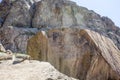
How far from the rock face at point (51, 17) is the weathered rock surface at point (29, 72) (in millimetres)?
54479

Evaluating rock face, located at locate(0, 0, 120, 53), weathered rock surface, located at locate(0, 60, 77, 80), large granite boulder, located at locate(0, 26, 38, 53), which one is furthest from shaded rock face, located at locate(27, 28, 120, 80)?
rock face, located at locate(0, 0, 120, 53)

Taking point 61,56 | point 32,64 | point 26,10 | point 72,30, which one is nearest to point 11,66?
point 32,64

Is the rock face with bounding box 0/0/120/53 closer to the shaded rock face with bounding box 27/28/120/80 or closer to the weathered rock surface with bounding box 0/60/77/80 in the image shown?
the shaded rock face with bounding box 27/28/120/80

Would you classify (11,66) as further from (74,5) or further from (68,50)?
(74,5)

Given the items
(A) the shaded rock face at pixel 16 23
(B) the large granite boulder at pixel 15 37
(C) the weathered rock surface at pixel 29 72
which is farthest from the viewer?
(A) the shaded rock face at pixel 16 23

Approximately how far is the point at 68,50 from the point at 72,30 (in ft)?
4.89

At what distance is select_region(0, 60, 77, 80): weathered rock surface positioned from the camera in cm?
1072

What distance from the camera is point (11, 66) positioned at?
1305 cm

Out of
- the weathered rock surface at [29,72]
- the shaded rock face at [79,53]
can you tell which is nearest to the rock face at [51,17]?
the shaded rock face at [79,53]

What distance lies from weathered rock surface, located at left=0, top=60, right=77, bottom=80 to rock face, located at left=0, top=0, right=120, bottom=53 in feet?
179

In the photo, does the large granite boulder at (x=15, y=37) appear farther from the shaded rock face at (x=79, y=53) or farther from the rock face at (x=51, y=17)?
the shaded rock face at (x=79, y=53)

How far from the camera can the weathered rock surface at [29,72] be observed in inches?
422

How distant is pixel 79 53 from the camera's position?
17.2 metres

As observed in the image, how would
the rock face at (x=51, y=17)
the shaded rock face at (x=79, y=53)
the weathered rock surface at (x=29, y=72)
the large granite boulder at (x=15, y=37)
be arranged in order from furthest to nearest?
1. the rock face at (x=51, y=17)
2. the large granite boulder at (x=15, y=37)
3. the shaded rock face at (x=79, y=53)
4. the weathered rock surface at (x=29, y=72)
